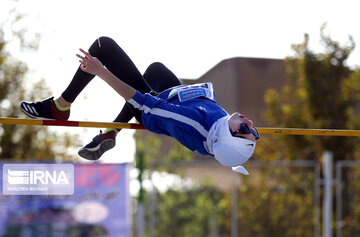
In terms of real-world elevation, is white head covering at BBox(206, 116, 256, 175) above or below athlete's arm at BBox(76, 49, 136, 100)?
below

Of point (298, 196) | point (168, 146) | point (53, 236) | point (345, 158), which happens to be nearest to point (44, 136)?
point (53, 236)

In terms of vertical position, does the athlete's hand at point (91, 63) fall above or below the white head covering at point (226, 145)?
above

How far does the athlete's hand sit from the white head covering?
0.95m

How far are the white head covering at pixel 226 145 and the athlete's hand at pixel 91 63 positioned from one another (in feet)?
3.12

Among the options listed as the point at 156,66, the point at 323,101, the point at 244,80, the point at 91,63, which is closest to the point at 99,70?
the point at 91,63

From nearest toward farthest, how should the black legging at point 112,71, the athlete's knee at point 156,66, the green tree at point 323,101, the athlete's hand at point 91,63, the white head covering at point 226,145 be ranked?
the white head covering at point 226,145
the athlete's hand at point 91,63
the black legging at point 112,71
the athlete's knee at point 156,66
the green tree at point 323,101

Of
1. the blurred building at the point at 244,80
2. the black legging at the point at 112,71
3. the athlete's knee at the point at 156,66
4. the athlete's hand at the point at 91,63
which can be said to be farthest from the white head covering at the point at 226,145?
the blurred building at the point at 244,80

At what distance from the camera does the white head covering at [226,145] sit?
5164mm

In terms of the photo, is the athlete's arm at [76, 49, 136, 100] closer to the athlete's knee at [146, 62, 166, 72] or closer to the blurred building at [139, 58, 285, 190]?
the athlete's knee at [146, 62, 166, 72]

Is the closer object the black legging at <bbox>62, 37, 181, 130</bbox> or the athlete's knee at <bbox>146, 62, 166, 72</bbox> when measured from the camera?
the black legging at <bbox>62, 37, 181, 130</bbox>

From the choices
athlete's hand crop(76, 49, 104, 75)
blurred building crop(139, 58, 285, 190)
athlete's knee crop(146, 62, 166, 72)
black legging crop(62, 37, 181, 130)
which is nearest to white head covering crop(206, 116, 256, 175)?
black legging crop(62, 37, 181, 130)

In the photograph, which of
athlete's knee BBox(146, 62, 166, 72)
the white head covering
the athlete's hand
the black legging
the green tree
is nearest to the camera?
the white head covering

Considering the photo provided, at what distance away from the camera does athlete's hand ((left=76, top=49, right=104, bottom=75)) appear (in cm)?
531

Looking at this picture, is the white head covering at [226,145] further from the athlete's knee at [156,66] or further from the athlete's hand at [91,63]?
the athlete's knee at [156,66]
